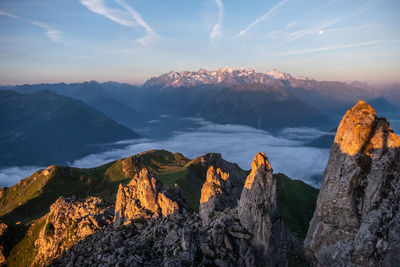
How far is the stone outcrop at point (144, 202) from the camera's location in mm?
66375

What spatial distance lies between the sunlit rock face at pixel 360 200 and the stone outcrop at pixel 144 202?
138 ft

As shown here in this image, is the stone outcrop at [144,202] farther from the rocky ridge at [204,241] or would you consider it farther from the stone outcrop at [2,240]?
the stone outcrop at [2,240]

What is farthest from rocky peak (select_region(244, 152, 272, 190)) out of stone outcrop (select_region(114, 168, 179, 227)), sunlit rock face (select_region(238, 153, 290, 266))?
stone outcrop (select_region(114, 168, 179, 227))

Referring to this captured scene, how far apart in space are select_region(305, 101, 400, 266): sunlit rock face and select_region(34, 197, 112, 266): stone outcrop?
7192cm

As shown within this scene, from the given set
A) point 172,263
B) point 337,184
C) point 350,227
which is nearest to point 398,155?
point 337,184

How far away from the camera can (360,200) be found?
2884cm

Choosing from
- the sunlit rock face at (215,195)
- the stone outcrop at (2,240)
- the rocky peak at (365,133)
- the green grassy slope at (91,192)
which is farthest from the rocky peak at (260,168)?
the stone outcrop at (2,240)

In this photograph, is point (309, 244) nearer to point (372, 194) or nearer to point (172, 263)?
point (372, 194)

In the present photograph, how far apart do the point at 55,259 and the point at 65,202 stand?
26.5m

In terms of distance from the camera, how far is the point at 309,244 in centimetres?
3178

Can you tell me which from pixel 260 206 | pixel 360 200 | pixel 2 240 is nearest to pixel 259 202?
pixel 260 206

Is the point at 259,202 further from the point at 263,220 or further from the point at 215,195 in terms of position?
the point at 215,195

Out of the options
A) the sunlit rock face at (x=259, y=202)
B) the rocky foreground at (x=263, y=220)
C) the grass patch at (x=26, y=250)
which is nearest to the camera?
the rocky foreground at (x=263, y=220)

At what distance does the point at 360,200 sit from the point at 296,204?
142858mm
